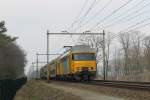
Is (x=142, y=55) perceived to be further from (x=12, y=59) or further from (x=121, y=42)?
(x=12, y=59)

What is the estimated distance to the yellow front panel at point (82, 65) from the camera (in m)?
45.9

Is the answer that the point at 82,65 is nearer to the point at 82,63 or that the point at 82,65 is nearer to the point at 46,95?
the point at 82,63

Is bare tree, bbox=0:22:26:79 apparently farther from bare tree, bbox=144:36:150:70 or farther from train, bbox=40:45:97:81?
train, bbox=40:45:97:81

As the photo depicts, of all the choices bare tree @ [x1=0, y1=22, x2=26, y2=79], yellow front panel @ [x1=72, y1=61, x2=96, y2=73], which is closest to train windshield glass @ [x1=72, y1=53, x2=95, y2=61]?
yellow front panel @ [x1=72, y1=61, x2=96, y2=73]

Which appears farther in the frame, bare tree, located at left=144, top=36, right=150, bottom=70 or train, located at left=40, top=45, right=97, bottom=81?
bare tree, located at left=144, top=36, right=150, bottom=70

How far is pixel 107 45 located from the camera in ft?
283

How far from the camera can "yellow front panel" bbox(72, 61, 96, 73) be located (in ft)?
151

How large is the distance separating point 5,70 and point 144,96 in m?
73.1

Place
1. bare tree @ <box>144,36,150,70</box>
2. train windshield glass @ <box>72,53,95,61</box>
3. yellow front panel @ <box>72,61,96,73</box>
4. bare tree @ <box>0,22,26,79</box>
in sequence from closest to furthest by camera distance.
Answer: yellow front panel @ <box>72,61,96,73</box>, train windshield glass @ <box>72,53,95,61</box>, bare tree @ <box>0,22,26,79</box>, bare tree @ <box>144,36,150,70</box>

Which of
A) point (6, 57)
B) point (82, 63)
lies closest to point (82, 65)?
point (82, 63)

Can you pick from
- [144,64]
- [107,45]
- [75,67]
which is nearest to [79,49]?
[75,67]

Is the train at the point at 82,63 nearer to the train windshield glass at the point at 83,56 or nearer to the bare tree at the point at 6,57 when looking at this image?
the train windshield glass at the point at 83,56

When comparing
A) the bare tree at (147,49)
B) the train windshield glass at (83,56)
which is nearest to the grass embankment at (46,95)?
the train windshield glass at (83,56)

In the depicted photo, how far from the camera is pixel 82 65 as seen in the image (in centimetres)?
4609
